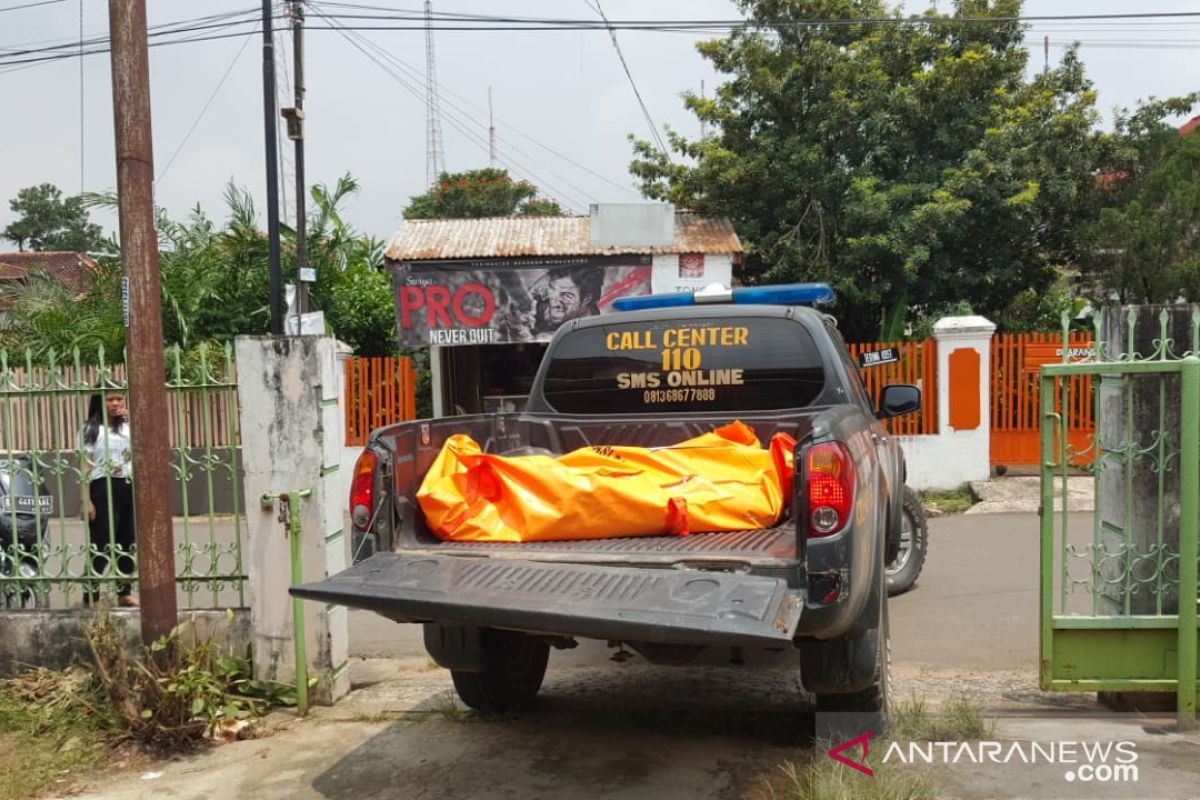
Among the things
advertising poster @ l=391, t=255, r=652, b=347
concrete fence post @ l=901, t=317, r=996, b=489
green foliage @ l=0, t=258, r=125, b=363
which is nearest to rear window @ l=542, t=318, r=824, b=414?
concrete fence post @ l=901, t=317, r=996, b=489

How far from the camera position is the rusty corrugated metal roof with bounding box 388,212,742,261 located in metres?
14.2

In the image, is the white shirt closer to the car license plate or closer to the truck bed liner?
the car license plate

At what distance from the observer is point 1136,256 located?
13461mm

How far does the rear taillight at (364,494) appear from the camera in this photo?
364cm

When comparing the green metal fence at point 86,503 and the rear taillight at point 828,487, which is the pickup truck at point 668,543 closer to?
the rear taillight at point 828,487

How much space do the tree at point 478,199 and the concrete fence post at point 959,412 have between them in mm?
19139

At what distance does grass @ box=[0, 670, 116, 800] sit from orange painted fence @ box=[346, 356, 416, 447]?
796cm

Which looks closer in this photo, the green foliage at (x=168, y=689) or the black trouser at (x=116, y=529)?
the green foliage at (x=168, y=689)

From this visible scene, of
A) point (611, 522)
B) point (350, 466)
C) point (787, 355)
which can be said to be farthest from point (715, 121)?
point (611, 522)

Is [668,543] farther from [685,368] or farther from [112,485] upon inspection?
[112,485]

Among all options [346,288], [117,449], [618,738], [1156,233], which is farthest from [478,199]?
[618,738]

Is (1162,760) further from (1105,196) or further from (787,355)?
(1105,196)

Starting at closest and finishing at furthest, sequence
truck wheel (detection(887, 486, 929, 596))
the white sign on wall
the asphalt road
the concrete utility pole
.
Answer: the asphalt road
the concrete utility pole
truck wheel (detection(887, 486, 929, 596))
the white sign on wall

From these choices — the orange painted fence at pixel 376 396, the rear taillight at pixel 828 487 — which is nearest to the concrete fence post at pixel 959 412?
the orange painted fence at pixel 376 396
